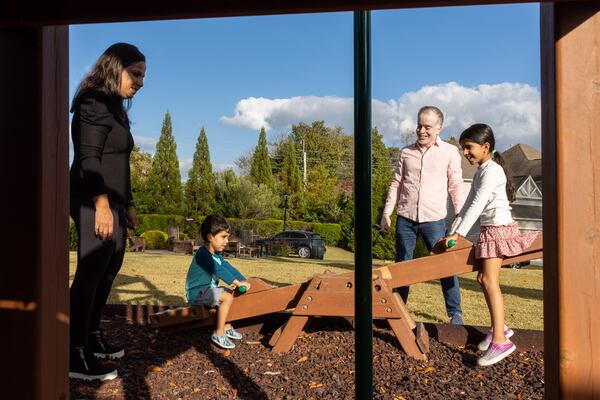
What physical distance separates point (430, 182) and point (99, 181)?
2024 millimetres

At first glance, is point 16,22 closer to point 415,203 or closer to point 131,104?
point 131,104

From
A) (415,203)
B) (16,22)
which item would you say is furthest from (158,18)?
(415,203)

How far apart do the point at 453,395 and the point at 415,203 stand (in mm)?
1347

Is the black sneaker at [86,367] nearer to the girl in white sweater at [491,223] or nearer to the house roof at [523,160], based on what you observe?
the girl in white sweater at [491,223]

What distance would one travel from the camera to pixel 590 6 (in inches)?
33.9

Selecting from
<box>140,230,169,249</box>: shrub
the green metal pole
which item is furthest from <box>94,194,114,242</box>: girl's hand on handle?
<box>140,230,169,249</box>: shrub

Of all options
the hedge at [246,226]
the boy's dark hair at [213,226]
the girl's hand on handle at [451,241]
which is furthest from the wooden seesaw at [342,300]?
the hedge at [246,226]

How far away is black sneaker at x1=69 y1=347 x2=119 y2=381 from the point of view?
2.14 m

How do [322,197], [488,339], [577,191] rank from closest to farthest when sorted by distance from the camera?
[577,191] → [488,339] → [322,197]

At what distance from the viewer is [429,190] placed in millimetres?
3238

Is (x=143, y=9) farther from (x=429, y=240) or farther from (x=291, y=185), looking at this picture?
(x=291, y=185)

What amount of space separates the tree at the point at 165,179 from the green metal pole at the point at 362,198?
18.4 m

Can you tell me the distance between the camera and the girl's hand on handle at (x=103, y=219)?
6.74 feet

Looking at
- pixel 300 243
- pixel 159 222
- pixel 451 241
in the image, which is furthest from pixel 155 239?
pixel 451 241
